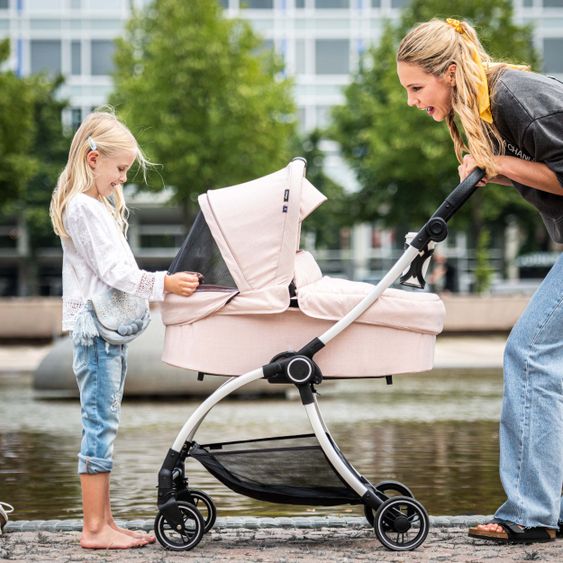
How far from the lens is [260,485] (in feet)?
16.4

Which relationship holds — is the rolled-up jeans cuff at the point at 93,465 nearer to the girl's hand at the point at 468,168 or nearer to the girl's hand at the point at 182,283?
the girl's hand at the point at 182,283

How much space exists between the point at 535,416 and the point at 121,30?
54632 mm

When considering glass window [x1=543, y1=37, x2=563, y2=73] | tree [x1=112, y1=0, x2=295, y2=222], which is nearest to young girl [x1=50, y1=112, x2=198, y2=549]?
tree [x1=112, y1=0, x2=295, y2=222]

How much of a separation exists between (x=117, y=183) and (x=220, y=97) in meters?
32.6

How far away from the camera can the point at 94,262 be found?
499 centimetres

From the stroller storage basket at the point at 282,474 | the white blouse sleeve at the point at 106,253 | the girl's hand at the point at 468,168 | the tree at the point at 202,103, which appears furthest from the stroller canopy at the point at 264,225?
the tree at the point at 202,103

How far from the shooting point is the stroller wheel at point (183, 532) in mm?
4836

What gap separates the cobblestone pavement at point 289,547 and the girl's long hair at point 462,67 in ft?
4.57

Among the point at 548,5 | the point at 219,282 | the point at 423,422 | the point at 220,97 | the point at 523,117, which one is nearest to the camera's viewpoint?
the point at 523,117

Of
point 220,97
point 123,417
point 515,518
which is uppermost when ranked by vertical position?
point 220,97

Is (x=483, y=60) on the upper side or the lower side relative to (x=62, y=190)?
upper

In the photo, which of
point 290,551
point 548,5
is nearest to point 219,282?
point 290,551

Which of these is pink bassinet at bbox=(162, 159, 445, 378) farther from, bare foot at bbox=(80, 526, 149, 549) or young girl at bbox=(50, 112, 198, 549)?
bare foot at bbox=(80, 526, 149, 549)

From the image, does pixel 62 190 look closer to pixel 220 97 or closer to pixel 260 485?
pixel 260 485
